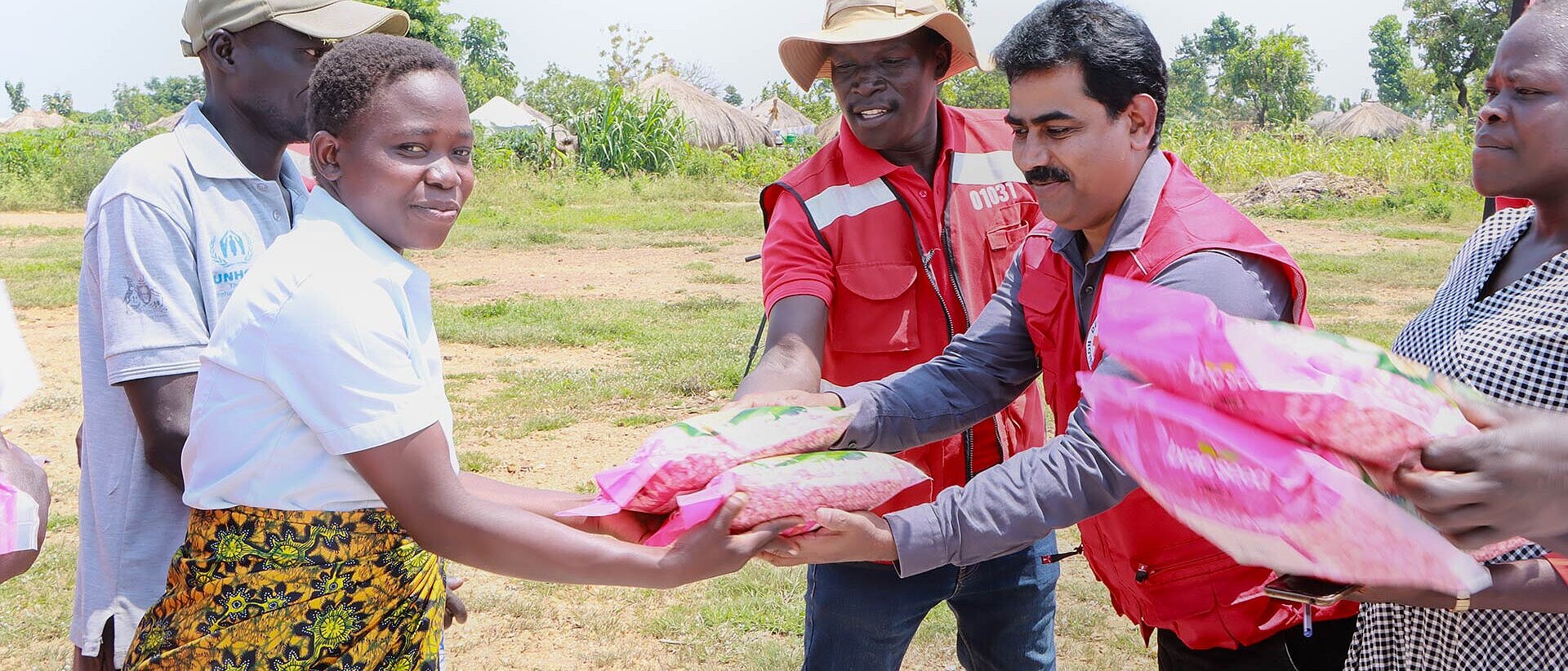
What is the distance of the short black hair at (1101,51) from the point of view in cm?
211

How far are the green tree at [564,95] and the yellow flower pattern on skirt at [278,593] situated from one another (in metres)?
20.5

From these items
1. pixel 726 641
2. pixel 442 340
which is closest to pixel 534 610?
pixel 726 641

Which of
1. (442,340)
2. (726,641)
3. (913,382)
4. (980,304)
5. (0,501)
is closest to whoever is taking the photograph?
(0,501)

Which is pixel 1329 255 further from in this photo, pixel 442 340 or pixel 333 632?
pixel 333 632

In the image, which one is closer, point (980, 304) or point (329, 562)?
point (329, 562)

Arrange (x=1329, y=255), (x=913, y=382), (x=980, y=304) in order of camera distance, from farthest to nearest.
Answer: (x=1329, y=255), (x=980, y=304), (x=913, y=382)

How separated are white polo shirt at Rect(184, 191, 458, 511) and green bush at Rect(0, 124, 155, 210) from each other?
16.8m

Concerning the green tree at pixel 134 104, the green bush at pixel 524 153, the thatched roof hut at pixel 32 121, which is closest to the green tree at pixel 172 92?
the green tree at pixel 134 104

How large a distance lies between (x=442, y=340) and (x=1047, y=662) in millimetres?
6616

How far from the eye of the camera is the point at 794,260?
9.17 feet

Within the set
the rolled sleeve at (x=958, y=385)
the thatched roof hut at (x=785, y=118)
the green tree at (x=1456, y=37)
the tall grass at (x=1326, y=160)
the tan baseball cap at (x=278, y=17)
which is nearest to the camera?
the tan baseball cap at (x=278, y=17)

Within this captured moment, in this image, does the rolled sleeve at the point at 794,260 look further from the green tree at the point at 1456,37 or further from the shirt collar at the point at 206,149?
the green tree at the point at 1456,37

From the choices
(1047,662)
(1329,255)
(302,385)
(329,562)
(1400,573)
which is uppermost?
(302,385)

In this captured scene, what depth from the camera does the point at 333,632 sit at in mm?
1850
